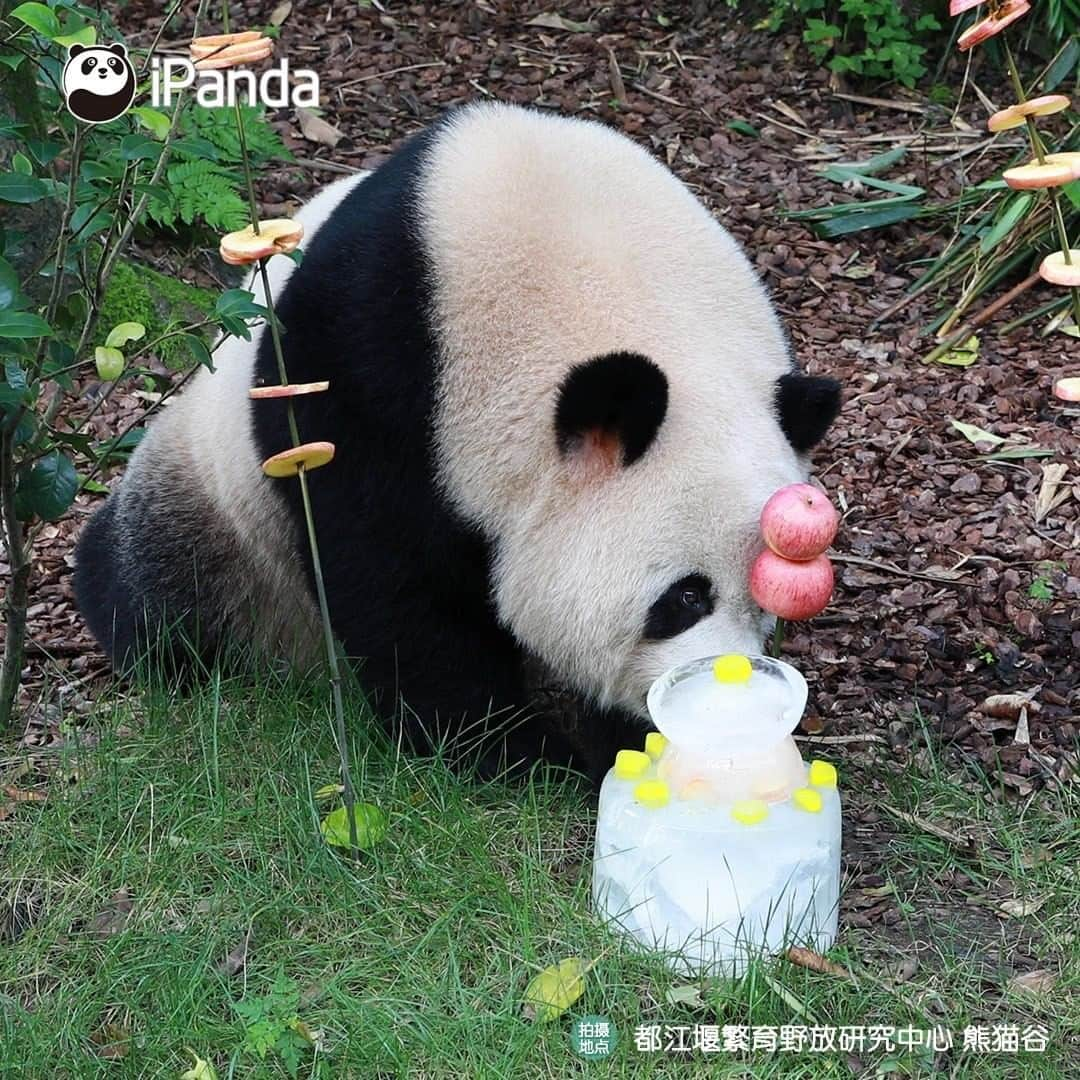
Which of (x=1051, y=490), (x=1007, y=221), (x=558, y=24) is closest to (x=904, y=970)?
(x=1051, y=490)

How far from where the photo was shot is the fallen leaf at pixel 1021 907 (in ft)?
11.4

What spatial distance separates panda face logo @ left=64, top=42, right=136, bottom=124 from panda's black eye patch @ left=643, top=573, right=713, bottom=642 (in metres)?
1.60

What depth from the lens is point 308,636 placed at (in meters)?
4.63

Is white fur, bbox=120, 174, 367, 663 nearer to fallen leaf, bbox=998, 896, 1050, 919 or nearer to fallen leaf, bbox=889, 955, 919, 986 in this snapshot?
fallen leaf, bbox=889, 955, 919, 986

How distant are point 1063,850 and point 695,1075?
46.7 inches

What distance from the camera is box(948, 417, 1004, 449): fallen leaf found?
5.53m

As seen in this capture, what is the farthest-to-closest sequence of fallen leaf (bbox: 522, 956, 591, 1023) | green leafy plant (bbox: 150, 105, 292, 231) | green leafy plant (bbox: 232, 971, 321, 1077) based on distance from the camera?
green leafy plant (bbox: 150, 105, 292, 231) → fallen leaf (bbox: 522, 956, 591, 1023) → green leafy plant (bbox: 232, 971, 321, 1077)

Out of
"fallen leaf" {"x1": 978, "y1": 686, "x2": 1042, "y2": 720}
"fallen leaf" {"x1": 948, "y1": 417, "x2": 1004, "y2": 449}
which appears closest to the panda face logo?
"fallen leaf" {"x1": 978, "y1": 686, "x2": 1042, "y2": 720}

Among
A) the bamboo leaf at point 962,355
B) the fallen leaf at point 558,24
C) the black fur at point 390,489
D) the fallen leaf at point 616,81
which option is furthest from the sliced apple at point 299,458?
the fallen leaf at point 558,24

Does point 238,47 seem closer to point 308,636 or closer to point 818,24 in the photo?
point 308,636

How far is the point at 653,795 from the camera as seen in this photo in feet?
10.8

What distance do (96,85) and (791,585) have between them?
6.02 feet

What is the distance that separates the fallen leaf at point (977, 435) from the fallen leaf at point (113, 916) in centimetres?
344

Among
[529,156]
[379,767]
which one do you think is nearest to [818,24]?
[529,156]
